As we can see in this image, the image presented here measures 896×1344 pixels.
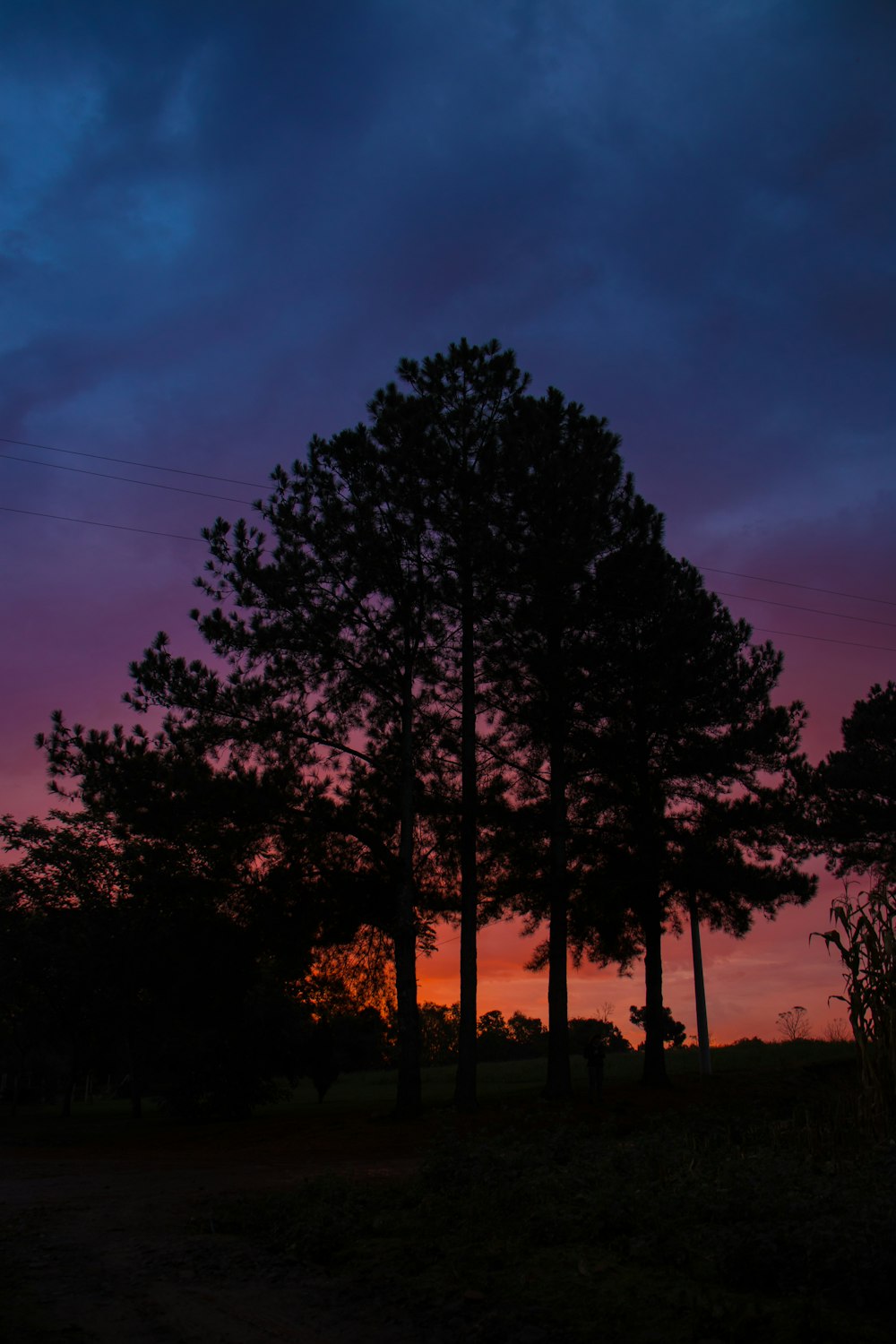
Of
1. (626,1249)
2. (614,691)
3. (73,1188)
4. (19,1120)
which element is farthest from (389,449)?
(19,1120)

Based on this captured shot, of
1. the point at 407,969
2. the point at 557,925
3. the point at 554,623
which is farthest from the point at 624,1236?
the point at 554,623

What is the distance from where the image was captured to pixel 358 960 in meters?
25.0

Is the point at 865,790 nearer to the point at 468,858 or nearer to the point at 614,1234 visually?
the point at 468,858

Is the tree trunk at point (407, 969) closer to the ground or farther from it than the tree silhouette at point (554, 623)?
closer to the ground

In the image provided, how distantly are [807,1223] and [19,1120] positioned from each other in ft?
108

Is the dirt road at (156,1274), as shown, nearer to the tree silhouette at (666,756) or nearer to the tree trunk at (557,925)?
the tree trunk at (557,925)

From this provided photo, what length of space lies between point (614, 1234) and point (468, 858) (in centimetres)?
1646

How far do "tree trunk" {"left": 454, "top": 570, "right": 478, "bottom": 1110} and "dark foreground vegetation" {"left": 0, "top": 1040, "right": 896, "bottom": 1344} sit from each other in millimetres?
9211

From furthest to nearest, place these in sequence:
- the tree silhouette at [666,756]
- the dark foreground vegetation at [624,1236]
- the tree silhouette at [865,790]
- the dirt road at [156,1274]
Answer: the tree silhouette at [865,790], the tree silhouette at [666,756], the dirt road at [156,1274], the dark foreground vegetation at [624,1236]

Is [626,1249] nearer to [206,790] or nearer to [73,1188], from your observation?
[73,1188]

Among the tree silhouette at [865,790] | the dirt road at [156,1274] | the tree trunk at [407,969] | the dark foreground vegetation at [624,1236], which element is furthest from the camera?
the tree silhouette at [865,790]

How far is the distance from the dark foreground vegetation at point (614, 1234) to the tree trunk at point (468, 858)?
9211 millimetres

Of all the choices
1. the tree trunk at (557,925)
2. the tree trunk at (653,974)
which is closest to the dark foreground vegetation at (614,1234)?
the tree trunk at (557,925)

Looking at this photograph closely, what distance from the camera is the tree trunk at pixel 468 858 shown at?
72.2 feet
